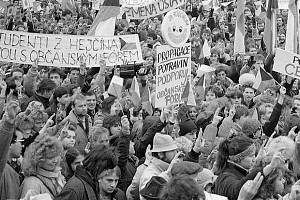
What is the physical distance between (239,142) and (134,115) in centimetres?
362

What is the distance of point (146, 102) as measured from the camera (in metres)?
11.3

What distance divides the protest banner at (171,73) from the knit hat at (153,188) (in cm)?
424

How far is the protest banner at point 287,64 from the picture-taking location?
1133cm

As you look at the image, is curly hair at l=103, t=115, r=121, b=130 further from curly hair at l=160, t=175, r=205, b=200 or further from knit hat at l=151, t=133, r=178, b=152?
curly hair at l=160, t=175, r=205, b=200

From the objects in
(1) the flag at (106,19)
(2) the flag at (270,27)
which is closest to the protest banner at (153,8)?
(1) the flag at (106,19)

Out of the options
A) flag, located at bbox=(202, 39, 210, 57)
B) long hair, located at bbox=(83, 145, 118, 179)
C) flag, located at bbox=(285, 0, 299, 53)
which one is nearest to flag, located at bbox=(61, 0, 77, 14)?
flag, located at bbox=(202, 39, 210, 57)

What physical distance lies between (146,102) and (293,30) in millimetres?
3787

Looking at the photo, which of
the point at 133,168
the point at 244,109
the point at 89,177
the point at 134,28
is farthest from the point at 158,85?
the point at 134,28

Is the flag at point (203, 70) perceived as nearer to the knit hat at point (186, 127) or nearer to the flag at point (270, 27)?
the flag at point (270, 27)

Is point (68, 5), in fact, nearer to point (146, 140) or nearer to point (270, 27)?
point (270, 27)

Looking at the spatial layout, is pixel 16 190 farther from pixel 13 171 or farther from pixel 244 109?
pixel 244 109

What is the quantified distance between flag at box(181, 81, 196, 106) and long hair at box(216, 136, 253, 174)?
3589 millimetres

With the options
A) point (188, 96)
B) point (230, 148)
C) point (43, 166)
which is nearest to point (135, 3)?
point (188, 96)

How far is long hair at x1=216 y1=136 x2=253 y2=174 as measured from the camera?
688 cm
